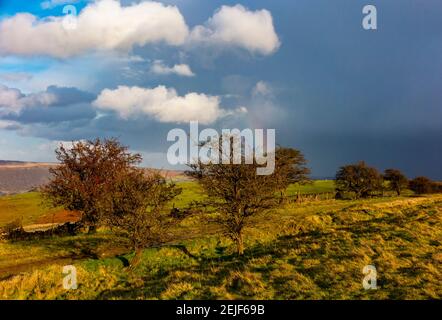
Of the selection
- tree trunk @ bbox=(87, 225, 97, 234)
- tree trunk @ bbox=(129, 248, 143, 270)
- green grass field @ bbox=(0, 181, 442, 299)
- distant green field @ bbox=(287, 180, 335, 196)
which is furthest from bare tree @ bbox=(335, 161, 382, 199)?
tree trunk @ bbox=(129, 248, 143, 270)

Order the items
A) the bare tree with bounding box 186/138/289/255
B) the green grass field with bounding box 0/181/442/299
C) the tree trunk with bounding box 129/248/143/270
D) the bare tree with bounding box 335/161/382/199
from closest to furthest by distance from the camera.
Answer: the green grass field with bounding box 0/181/442/299 → the tree trunk with bounding box 129/248/143/270 → the bare tree with bounding box 186/138/289/255 → the bare tree with bounding box 335/161/382/199

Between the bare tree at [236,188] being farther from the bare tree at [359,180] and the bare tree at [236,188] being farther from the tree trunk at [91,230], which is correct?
the bare tree at [359,180]

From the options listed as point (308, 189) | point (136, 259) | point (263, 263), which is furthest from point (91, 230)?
point (308, 189)

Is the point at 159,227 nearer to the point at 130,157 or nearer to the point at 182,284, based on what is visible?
the point at 182,284

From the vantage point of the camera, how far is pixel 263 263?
2508cm

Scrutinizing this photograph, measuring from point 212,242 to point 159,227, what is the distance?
23.8 ft

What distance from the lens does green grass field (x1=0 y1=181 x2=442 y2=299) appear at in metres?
19.1

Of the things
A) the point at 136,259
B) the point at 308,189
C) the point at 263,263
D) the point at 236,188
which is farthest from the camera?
the point at 308,189

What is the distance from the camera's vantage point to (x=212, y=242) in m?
33.9

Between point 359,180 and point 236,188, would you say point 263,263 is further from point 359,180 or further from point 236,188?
point 359,180

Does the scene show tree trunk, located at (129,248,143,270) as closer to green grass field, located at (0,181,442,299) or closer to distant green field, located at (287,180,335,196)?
green grass field, located at (0,181,442,299)

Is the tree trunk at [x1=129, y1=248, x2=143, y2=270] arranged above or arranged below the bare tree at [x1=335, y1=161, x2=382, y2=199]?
below

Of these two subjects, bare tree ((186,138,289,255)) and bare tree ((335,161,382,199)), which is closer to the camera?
bare tree ((186,138,289,255))
